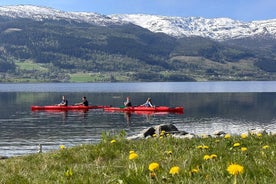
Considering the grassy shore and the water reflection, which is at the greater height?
the grassy shore

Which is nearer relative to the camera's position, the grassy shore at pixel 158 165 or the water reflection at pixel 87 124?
the grassy shore at pixel 158 165

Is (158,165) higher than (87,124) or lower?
higher

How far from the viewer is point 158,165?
546cm

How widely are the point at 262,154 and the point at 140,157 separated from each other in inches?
98.2

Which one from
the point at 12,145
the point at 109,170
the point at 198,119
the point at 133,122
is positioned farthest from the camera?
the point at 198,119

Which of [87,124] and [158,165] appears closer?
[158,165]

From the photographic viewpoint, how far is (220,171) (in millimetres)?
5488

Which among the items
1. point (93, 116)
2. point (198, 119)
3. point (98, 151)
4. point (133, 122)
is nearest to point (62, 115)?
point (93, 116)

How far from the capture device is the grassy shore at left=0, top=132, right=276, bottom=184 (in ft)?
17.0

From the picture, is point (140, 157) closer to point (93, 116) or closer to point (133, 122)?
point (133, 122)

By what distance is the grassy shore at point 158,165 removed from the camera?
5.18 m

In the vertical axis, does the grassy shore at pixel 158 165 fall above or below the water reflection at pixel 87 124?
above

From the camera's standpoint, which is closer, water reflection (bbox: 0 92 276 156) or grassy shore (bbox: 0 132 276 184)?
grassy shore (bbox: 0 132 276 184)

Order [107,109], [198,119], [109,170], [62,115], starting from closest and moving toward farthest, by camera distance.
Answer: [109,170], [198,119], [62,115], [107,109]
